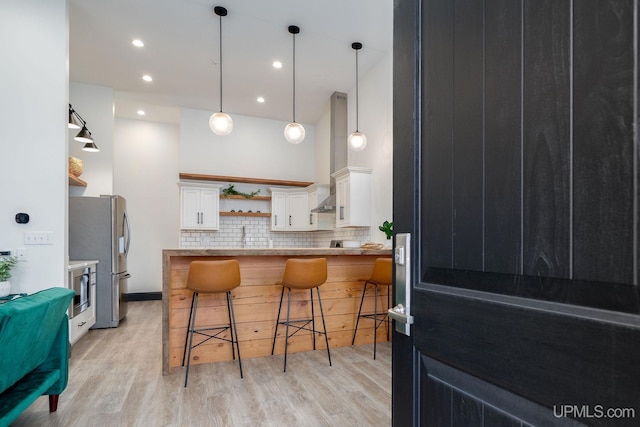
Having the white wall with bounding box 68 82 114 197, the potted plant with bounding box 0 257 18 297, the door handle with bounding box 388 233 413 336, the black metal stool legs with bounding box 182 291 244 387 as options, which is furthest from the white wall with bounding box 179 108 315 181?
the door handle with bounding box 388 233 413 336

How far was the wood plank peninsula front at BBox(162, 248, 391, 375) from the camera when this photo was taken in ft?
10.5

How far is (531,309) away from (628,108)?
32cm

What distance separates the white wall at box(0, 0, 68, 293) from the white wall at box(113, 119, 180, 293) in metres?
3.66

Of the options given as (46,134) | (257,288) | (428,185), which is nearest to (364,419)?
(257,288)

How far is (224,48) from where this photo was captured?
14.8 ft

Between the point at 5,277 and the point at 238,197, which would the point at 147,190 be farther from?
the point at 5,277

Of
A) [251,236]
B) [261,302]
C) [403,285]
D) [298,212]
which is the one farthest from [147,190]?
[403,285]

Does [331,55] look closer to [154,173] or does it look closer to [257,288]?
[257,288]

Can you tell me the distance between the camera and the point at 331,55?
470cm

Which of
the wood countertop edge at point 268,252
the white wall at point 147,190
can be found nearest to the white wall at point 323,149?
the wood countertop edge at point 268,252

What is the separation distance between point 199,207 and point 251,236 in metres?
1.18

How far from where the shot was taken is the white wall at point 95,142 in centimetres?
512

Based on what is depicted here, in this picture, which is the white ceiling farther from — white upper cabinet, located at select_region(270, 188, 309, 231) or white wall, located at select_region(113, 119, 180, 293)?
white upper cabinet, located at select_region(270, 188, 309, 231)

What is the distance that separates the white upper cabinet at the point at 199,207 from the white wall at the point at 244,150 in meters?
0.41
